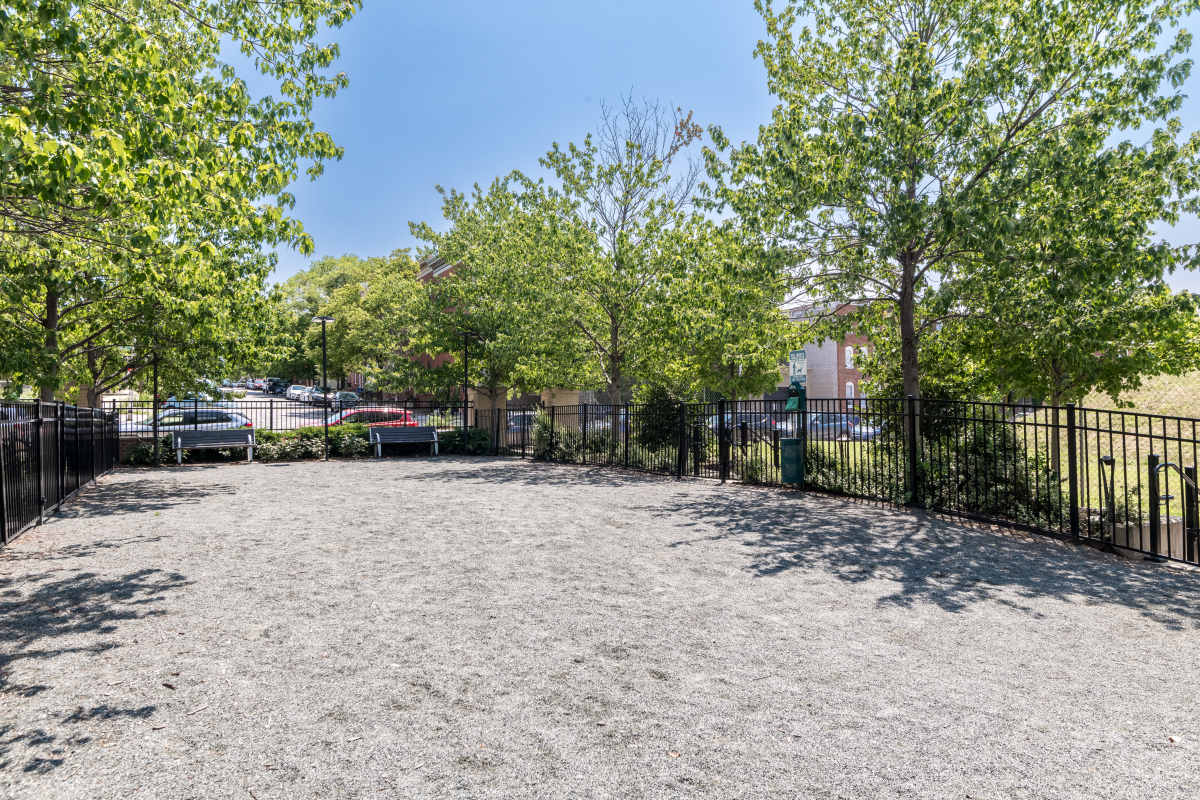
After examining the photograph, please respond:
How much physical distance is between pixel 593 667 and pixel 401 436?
20.9 meters

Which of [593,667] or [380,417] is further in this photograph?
[380,417]

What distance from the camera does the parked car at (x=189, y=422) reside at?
2261cm

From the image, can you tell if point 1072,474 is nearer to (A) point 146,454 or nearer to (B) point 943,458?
(B) point 943,458

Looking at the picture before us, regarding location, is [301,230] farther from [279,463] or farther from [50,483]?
[279,463]

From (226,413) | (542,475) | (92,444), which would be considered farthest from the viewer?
(226,413)

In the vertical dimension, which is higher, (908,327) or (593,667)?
(908,327)

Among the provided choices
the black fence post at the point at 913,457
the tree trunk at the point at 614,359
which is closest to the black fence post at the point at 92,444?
the tree trunk at the point at 614,359

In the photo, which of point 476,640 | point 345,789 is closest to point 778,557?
point 476,640

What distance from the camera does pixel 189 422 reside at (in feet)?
87.7

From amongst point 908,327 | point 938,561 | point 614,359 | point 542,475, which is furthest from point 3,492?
point 614,359

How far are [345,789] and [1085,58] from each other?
44.2ft

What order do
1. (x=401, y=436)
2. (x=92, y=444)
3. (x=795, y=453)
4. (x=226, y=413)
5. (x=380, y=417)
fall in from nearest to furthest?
(x=795, y=453), (x=92, y=444), (x=401, y=436), (x=226, y=413), (x=380, y=417)

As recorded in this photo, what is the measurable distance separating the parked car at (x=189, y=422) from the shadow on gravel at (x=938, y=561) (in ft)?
58.6

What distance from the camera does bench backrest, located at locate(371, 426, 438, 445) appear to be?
2384cm
